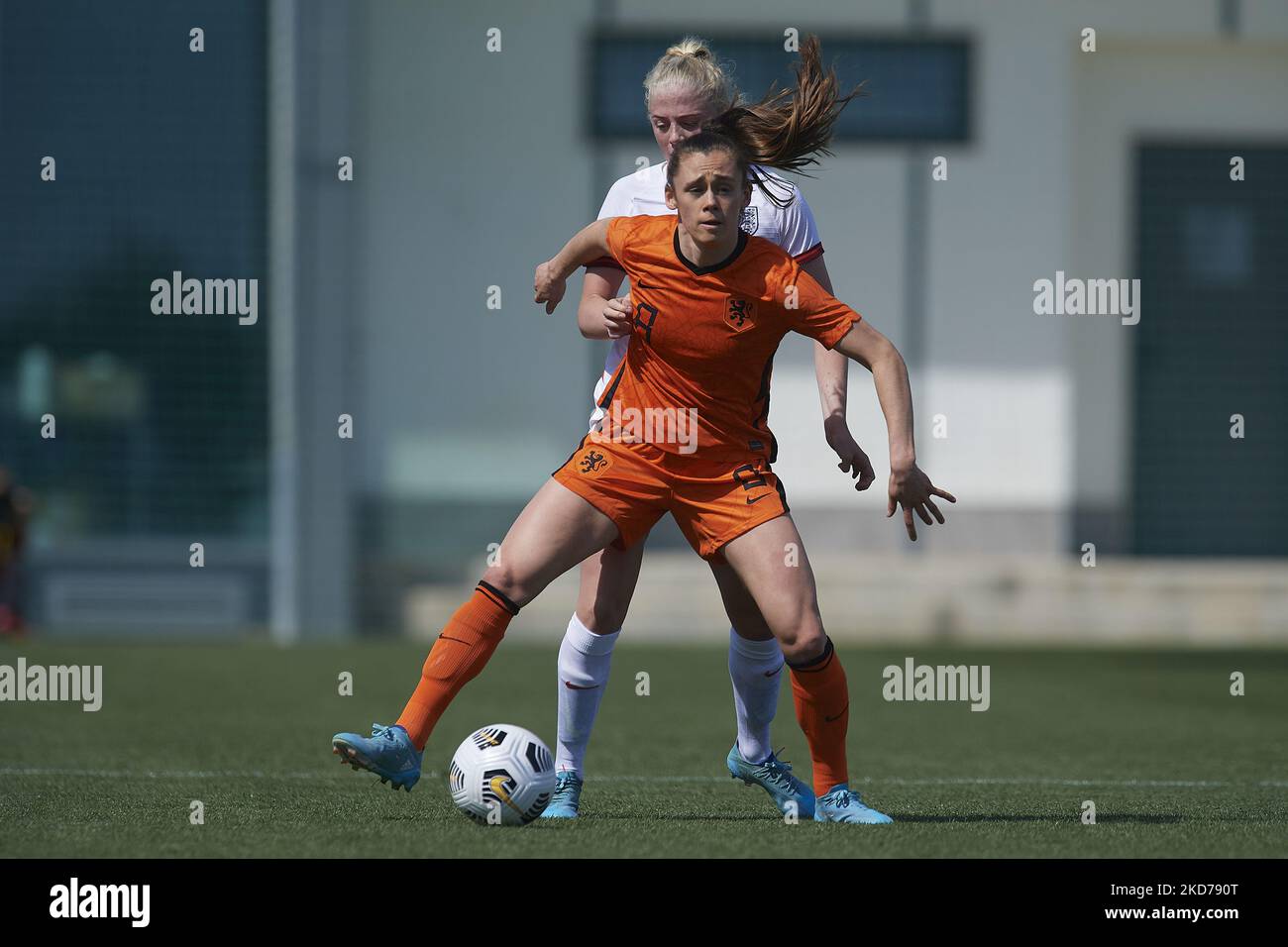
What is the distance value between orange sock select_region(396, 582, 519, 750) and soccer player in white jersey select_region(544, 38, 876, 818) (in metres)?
0.37

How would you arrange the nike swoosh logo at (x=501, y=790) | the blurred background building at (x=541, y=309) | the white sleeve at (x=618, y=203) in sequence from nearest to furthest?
the nike swoosh logo at (x=501, y=790) → the white sleeve at (x=618, y=203) → the blurred background building at (x=541, y=309)

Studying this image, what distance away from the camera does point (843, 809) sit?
4.46 meters

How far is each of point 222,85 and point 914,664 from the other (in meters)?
7.36

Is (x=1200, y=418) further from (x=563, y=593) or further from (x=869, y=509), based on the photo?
(x=563, y=593)

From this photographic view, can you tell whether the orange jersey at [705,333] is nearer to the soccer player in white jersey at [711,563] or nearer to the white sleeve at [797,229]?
the soccer player in white jersey at [711,563]

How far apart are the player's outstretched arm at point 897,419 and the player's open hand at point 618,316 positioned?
53 cm

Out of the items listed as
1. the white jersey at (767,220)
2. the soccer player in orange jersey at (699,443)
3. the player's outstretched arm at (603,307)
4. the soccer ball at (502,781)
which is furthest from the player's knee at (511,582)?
the player's outstretched arm at (603,307)

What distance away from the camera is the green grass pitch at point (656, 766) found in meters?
4.03

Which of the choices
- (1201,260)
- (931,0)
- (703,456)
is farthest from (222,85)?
(703,456)

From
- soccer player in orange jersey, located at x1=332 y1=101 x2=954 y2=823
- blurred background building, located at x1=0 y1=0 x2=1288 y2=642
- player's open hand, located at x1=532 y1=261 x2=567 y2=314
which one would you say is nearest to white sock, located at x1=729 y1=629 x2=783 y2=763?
soccer player in orange jersey, located at x1=332 y1=101 x2=954 y2=823

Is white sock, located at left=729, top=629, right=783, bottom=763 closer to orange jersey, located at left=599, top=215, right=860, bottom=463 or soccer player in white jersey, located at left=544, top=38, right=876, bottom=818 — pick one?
soccer player in white jersey, located at left=544, top=38, right=876, bottom=818

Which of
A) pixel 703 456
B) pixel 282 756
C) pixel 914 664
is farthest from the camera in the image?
pixel 914 664

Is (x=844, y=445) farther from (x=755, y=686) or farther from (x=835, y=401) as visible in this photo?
Answer: (x=755, y=686)
